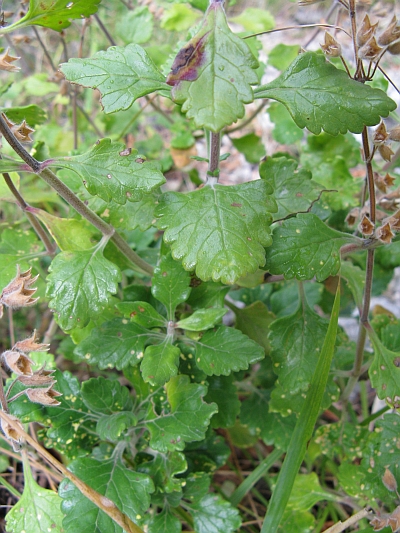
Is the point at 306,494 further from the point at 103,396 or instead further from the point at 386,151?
the point at 386,151

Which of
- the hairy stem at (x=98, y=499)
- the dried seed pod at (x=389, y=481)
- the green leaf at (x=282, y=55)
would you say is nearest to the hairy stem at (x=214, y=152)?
the hairy stem at (x=98, y=499)

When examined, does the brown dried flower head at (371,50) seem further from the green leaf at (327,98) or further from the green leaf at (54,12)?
the green leaf at (54,12)

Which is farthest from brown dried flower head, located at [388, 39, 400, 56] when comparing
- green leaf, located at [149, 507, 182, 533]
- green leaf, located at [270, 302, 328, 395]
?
green leaf, located at [149, 507, 182, 533]

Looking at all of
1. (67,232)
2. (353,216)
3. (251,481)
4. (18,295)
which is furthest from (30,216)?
(251,481)

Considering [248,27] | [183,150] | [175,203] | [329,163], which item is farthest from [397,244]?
[248,27]

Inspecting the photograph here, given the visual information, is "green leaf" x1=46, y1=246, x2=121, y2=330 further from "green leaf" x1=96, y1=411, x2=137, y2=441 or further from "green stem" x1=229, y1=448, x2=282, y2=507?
"green stem" x1=229, y1=448, x2=282, y2=507

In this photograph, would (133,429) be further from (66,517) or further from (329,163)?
(329,163)
